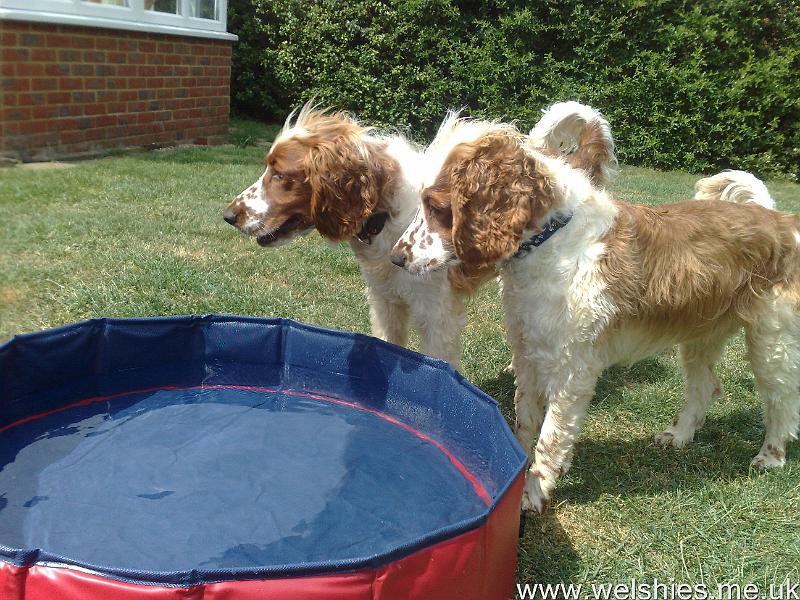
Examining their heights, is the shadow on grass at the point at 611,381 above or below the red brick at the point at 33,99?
below

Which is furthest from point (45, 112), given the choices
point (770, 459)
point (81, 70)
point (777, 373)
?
point (770, 459)

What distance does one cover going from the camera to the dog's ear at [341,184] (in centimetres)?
373

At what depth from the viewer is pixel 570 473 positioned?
387 centimetres

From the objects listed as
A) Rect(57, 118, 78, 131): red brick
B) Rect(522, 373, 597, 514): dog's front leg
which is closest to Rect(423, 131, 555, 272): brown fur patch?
Rect(522, 373, 597, 514): dog's front leg

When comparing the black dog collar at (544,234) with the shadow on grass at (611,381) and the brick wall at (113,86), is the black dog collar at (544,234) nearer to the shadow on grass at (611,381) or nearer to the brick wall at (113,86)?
the shadow on grass at (611,381)

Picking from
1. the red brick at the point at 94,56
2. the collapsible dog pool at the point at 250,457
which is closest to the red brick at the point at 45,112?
the red brick at the point at 94,56

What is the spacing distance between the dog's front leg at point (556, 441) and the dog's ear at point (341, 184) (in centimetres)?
139

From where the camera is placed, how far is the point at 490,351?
17.4ft

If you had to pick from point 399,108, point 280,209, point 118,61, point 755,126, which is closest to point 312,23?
point 399,108

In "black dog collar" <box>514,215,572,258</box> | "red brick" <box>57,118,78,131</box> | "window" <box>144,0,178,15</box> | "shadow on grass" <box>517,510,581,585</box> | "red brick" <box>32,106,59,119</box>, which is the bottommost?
"shadow on grass" <box>517,510,581,585</box>

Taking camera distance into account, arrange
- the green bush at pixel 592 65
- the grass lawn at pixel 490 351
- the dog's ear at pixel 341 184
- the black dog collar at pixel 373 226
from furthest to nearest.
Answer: the green bush at pixel 592 65, the black dog collar at pixel 373 226, the dog's ear at pixel 341 184, the grass lawn at pixel 490 351

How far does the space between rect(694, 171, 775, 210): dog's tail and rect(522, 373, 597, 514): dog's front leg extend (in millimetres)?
1657

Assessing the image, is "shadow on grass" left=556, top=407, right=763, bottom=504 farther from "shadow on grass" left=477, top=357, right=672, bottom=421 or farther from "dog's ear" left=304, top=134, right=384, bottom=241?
"dog's ear" left=304, top=134, right=384, bottom=241

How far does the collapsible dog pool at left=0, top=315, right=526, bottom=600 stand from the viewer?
2.64 m
